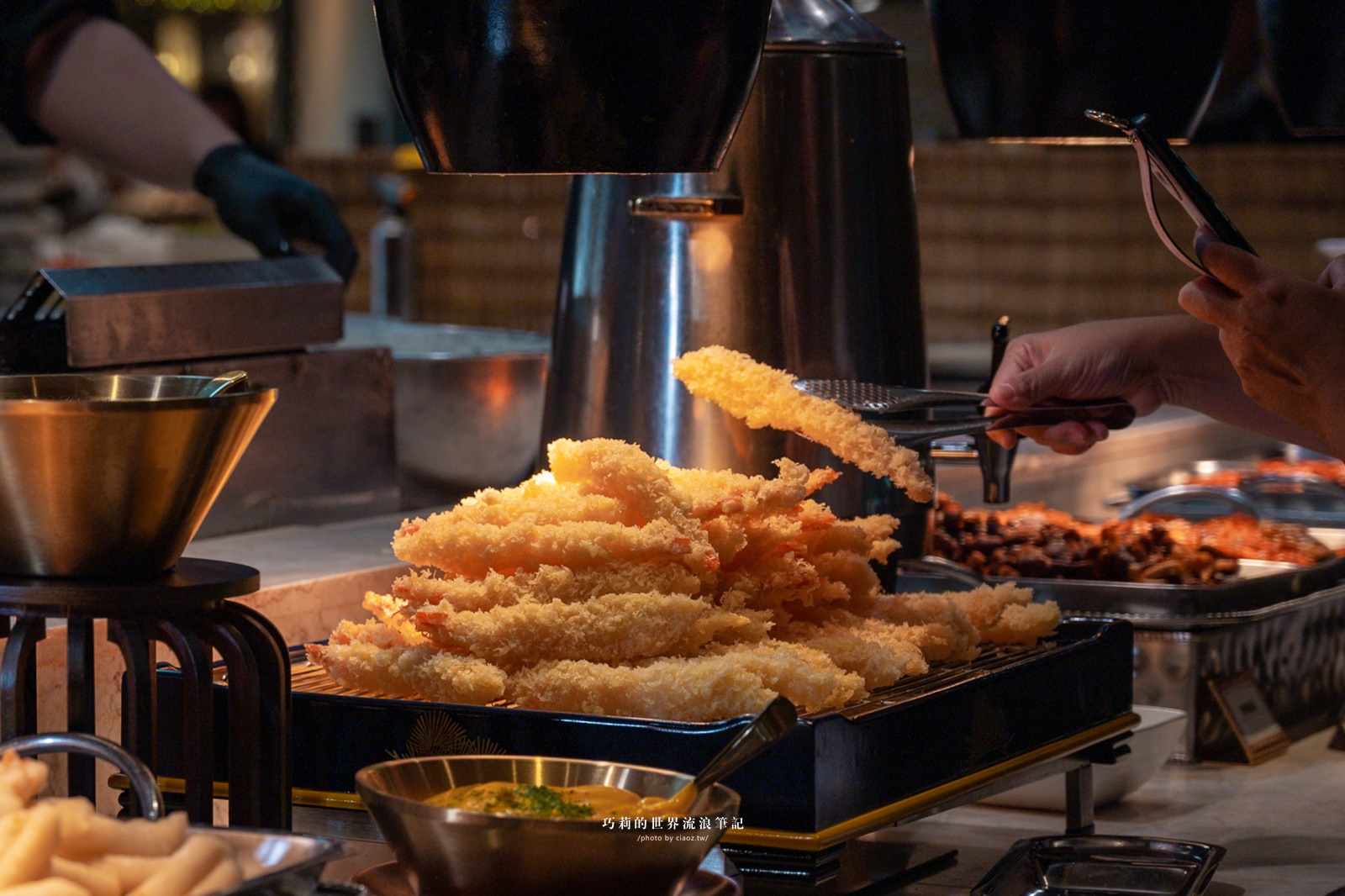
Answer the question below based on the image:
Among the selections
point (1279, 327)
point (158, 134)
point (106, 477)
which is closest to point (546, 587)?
point (106, 477)

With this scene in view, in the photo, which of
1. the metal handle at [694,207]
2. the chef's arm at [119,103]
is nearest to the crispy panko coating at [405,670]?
the metal handle at [694,207]

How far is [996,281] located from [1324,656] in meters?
4.53

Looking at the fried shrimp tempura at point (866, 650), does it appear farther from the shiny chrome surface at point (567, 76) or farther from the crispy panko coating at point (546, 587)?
the shiny chrome surface at point (567, 76)

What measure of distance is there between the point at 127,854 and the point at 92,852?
18 millimetres

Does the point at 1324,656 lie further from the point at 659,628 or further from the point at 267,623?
the point at 267,623

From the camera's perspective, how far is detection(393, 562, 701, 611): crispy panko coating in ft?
4.39

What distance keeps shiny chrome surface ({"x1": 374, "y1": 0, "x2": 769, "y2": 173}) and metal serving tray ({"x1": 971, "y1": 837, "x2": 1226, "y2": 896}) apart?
63cm

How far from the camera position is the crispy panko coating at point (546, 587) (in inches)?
52.7

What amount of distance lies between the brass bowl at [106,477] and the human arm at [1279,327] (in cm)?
87

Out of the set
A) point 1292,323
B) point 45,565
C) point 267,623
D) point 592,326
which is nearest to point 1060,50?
point 1292,323

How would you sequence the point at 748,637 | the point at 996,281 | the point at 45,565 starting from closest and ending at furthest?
1. the point at 45,565
2. the point at 748,637
3. the point at 996,281

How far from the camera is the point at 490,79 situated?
1.15 m

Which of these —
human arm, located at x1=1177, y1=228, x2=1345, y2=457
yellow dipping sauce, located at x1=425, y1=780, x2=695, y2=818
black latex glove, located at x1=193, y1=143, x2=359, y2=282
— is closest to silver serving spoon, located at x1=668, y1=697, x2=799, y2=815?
yellow dipping sauce, located at x1=425, y1=780, x2=695, y2=818

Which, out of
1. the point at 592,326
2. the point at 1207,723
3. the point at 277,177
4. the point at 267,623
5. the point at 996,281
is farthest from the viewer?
the point at 996,281
